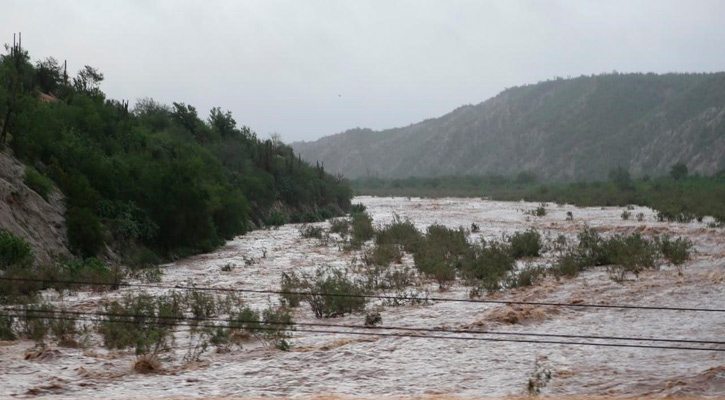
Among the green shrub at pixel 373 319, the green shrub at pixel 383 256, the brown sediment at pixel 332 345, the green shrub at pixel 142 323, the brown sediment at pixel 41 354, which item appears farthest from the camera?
the green shrub at pixel 383 256

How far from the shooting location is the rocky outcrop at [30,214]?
65.3ft

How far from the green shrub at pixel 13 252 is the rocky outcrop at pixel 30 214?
84cm

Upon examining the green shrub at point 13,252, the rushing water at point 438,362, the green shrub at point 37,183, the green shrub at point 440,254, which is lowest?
the rushing water at point 438,362

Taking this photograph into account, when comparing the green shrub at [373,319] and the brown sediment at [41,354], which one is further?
the green shrub at [373,319]

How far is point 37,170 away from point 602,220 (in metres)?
28.3

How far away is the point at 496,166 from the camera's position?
150250 millimetres

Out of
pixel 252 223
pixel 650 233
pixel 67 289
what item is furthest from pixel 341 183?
pixel 67 289

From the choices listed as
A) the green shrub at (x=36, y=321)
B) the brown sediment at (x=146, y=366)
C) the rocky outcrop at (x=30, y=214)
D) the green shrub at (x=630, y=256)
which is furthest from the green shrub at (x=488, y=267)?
the rocky outcrop at (x=30, y=214)

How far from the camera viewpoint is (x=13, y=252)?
720 inches

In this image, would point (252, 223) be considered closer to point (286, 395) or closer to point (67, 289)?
point (67, 289)

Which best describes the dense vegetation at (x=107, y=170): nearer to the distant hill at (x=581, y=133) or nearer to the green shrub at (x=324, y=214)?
the green shrub at (x=324, y=214)

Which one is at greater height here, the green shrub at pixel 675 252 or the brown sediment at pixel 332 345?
the green shrub at pixel 675 252

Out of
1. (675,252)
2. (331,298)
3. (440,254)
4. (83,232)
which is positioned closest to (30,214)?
(83,232)

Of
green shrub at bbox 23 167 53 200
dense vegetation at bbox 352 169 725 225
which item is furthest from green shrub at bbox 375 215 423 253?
dense vegetation at bbox 352 169 725 225
